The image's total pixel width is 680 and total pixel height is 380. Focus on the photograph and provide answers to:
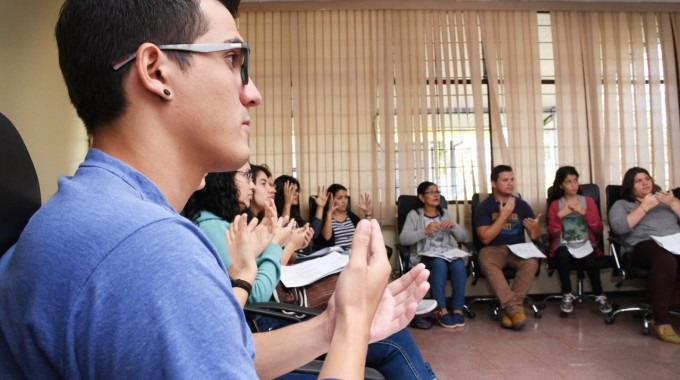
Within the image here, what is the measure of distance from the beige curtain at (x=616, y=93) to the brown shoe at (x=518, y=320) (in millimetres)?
1936

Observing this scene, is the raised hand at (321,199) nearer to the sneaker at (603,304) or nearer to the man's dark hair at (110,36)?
the sneaker at (603,304)

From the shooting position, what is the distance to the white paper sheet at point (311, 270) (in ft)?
5.89

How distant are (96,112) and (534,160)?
188 inches

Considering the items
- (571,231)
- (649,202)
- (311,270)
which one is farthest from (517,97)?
(311,270)

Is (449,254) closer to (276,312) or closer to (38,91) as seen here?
(276,312)

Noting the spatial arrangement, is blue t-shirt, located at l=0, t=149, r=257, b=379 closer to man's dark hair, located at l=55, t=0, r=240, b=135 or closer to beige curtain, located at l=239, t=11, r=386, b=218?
man's dark hair, located at l=55, t=0, r=240, b=135

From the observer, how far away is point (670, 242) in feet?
11.4

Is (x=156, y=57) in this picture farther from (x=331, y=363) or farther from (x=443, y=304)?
(x=443, y=304)

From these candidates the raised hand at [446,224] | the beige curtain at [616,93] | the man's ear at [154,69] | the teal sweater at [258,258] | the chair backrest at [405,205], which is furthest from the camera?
the beige curtain at [616,93]

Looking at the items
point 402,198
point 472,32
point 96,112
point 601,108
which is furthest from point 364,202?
point 96,112

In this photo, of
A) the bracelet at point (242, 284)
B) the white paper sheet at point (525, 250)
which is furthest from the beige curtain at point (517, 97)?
the bracelet at point (242, 284)

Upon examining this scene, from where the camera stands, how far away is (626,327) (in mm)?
3645

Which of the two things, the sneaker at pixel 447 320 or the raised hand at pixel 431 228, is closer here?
the sneaker at pixel 447 320

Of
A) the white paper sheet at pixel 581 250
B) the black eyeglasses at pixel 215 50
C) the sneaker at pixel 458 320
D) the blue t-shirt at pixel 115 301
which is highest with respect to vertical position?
the black eyeglasses at pixel 215 50
